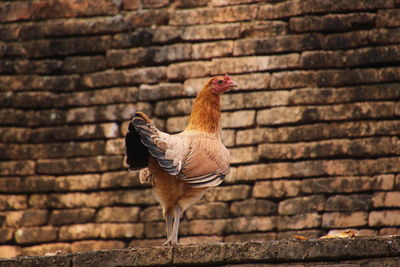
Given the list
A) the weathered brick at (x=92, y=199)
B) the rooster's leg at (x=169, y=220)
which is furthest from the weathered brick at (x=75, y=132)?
the rooster's leg at (x=169, y=220)

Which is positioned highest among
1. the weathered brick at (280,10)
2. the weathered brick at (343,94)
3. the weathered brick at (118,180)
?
the weathered brick at (280,10)

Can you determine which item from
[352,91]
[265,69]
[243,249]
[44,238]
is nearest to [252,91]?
[265,69]

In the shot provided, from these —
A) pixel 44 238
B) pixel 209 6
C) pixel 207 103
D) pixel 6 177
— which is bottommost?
pixel 44 238

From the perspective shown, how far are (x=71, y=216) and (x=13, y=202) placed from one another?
64 centimetres

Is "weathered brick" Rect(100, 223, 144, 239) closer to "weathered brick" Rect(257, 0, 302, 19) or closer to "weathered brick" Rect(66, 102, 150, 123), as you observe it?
"weathered brick" Rect(66, 102, 150, 123)

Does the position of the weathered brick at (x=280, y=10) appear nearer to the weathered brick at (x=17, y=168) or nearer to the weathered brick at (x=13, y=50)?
the weathered brick at (x=13, y=50)

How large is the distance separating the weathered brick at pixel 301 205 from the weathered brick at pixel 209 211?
0.54 metres

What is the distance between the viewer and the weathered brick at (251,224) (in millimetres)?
8461

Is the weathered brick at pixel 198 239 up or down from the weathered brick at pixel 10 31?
down

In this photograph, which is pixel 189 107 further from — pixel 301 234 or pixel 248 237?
pixel 301 234

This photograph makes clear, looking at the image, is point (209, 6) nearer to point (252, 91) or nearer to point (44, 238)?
point (252, 91)

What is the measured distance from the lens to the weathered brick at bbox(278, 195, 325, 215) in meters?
8.34

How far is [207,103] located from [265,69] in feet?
8.77

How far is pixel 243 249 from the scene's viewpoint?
16.0 ft
